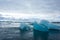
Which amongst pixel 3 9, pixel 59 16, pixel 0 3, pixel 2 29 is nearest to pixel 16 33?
pixel 2 29

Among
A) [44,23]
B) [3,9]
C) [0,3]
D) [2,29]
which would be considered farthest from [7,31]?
[44,23]

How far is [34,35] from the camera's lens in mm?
1377

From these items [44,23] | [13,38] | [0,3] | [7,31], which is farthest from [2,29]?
[44,23]

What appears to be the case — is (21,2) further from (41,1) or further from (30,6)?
(41,1)

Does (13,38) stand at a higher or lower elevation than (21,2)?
lower

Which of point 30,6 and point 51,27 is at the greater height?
point 30,6

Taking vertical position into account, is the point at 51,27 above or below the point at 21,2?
below

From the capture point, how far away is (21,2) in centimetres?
138

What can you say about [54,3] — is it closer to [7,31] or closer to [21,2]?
[21,2]

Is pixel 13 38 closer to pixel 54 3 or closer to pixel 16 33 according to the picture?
pixel 16 33

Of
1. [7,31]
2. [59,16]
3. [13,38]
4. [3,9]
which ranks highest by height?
[3,9]

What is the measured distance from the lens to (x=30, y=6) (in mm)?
1355

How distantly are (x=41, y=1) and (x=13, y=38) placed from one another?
72 centimetres

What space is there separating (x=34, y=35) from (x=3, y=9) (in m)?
0.63
